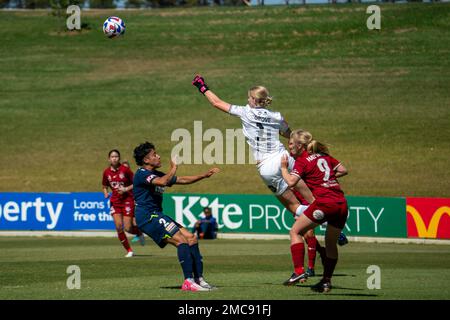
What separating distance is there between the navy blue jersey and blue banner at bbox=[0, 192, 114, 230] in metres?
19.5

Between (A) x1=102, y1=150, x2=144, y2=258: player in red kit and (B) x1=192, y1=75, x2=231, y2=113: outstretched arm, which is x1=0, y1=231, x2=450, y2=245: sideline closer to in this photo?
(A) x1=102, y1=150, x2=144, y2=258: player in red kit

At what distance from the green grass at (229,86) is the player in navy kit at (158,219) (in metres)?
28.3

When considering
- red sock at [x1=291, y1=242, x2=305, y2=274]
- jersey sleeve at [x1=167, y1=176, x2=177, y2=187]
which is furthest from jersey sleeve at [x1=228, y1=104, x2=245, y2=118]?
red sock at [x1=291, y1=242, x2=305, y2=274]

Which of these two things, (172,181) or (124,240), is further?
(124,240)

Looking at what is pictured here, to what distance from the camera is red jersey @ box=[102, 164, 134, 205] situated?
23.1 m

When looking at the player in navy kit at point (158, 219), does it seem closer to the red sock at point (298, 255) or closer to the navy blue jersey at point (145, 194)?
the navy blue jersey at point (145, 194)

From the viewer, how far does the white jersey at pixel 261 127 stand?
45.8 ft

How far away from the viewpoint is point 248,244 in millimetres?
27688

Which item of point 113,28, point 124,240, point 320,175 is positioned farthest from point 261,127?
point 124,240

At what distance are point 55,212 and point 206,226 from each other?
6.26 metres

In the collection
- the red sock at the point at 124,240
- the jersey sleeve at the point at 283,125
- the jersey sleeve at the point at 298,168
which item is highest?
the jersey sleeve at the point at 283,125

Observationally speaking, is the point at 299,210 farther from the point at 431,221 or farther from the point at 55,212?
the point at 55,212

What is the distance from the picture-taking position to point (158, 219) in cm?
1373

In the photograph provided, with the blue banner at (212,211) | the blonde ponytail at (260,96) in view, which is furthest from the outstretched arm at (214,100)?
the blue banner at (212,211)
